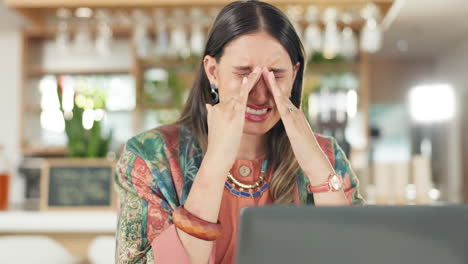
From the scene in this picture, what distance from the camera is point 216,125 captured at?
0.93m

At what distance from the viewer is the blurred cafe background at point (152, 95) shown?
1.92 metres

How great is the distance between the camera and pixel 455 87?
22.4 ft

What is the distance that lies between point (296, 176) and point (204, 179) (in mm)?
274

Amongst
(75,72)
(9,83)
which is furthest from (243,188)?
(9,83)

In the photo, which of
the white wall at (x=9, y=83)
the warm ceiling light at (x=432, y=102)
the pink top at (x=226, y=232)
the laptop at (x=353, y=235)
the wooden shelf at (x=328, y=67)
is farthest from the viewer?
the warm ceiling light at (x=432, y=102)

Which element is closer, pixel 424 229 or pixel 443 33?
pixel 424 229

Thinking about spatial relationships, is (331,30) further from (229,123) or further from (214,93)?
(229,123)

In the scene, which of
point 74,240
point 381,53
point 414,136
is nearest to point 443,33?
point 381,53

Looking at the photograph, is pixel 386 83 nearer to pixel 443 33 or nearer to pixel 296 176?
pixel 443 33

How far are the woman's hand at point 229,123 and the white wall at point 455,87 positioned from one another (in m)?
5.94

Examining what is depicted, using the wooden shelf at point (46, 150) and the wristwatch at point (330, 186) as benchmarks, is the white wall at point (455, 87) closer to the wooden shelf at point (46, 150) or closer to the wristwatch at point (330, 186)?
the wooden shelf at point (46, 150)

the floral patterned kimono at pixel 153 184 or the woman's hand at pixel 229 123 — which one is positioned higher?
the woman's hand at pixel 229 123

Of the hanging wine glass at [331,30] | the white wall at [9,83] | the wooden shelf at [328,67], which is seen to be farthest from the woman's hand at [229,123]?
the white wall at [9,83]

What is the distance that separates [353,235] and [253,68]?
558 millimetres
